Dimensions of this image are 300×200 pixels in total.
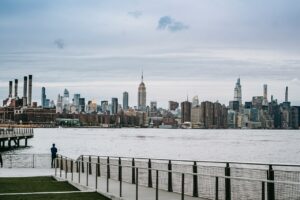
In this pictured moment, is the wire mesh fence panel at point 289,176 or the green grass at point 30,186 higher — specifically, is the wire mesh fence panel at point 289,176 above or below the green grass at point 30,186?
above

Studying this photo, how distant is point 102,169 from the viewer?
23.4 metres

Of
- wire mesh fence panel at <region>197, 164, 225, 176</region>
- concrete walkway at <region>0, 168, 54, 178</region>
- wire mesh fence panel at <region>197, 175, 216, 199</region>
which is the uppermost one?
wire mesh fence panel at <region>197, 164, 225, 176</region>

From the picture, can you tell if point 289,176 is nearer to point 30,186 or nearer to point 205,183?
point 205,183

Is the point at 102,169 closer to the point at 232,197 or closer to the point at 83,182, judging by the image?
the point at 83,182

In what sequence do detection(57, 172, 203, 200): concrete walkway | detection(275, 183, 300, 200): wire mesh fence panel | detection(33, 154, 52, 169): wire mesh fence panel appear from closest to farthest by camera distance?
detection(275, 183, 300, 200): wire mesh fence panel → detection(57, 172, 203, 200): concrete walkway → detection(33, 154, 52, 169): wire mesh fence panel

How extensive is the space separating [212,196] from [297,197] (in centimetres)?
340

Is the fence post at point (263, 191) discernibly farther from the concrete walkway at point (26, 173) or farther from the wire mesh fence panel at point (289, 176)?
the concrete walkway at point (26, 173)

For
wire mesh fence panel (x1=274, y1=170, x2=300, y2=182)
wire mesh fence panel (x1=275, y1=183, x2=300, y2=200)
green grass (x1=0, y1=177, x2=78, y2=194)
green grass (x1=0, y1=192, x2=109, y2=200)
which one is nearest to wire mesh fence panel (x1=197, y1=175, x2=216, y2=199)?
wire mesh fence panel (x1=274, y1=170, x2=300, y2=182)

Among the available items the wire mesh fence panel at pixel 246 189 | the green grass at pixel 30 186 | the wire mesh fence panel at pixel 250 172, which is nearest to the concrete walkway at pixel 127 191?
the green grass at pixel 30 186

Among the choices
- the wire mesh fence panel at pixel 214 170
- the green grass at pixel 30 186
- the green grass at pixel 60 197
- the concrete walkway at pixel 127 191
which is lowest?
the green grass at pixel 30 186

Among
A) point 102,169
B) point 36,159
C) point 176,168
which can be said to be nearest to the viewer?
point 176,168

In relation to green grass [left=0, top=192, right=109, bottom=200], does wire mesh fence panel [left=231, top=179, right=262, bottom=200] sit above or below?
above

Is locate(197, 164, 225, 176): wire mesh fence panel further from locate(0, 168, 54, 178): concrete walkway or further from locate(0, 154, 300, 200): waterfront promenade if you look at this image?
locate(0, 168, 54, 178): concrete walkway

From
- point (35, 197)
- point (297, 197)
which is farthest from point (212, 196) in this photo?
point (35, 197)
